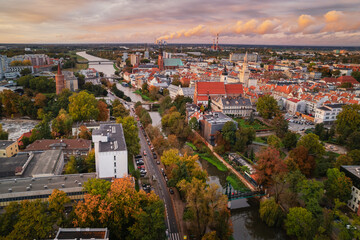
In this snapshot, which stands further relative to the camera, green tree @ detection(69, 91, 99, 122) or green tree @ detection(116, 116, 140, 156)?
green tree @ detection(69, 91, 99, 122)

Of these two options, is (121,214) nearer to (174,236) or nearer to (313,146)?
(174,236)

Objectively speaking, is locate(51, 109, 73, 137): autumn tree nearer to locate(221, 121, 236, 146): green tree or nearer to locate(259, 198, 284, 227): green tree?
locate(221, 121, 236, 146): green tree

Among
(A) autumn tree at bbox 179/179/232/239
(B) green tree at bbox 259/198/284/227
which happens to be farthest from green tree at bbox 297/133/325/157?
(A) autumn tree at bbox 179/179/232/239

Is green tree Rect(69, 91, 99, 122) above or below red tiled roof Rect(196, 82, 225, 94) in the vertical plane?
below

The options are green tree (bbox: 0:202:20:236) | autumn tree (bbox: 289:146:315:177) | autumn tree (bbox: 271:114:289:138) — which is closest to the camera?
green tree (bbox: 0:202:20:236)

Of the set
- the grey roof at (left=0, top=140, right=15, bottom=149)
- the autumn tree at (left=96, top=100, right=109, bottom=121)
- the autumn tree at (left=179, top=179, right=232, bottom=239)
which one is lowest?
the autumn tree at (left=179, top=179, right=232, bottom=239)

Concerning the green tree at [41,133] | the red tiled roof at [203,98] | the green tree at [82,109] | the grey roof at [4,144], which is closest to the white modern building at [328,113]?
the red tiled roof at [203,98]
